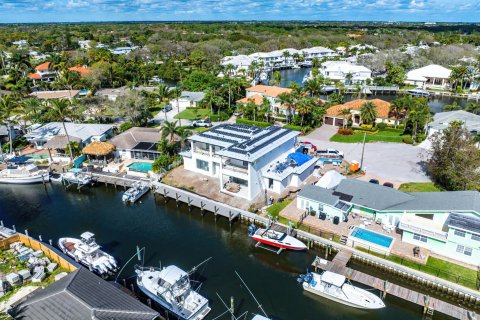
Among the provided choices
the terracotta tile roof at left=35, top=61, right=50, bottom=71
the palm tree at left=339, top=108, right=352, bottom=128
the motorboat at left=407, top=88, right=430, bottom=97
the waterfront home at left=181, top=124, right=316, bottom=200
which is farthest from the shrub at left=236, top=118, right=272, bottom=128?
the terracotta tile roof at left=35, top=61, right=50, bottom=71

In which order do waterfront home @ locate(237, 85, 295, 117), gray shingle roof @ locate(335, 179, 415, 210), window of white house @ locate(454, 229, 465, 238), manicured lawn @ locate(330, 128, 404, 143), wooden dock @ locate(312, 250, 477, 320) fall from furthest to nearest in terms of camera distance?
waterfront home @ locate(237, 85, 295, 117) → manicured lawn @ locate(330, 128, 404, 143) → gray shingle roof @ locate(335, 179, 415, 210) → window of white house @ locate(454, 229, 465, 238) → wooden dock @ locate(312, 250, 477, 320)

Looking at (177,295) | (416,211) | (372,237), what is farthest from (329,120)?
(177,295)

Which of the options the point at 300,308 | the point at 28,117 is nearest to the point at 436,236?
the point at 300,308

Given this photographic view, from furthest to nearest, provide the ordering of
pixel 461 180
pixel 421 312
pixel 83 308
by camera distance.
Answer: pixel 461 180 → pixel 421 312 → pixel 83 308

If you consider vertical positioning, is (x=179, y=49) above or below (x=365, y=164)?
above

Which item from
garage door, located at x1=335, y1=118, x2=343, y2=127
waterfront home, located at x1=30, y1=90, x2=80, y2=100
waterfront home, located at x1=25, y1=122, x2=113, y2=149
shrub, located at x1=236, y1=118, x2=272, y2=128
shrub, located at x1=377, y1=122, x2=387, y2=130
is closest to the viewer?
waterfront home, located at x1=25, y1=122, x2=113, y2=149

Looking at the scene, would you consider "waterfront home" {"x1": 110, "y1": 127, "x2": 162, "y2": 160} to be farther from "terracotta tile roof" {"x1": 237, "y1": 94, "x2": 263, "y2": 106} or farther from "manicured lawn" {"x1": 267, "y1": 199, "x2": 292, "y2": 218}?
"terracotta tile roof" {"x1": 237, "y1": 94, "x2": 263, "y2": 106}

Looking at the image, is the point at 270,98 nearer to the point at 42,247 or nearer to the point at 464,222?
the point at 464,222

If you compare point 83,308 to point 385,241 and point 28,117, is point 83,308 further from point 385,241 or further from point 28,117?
point 28,117
